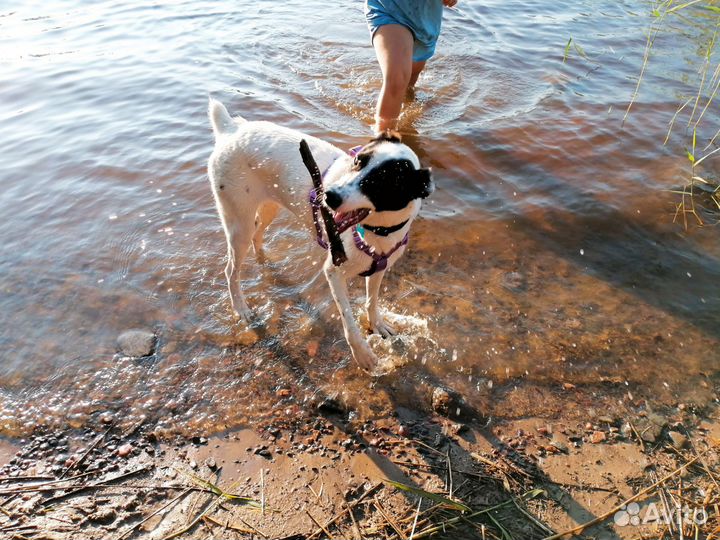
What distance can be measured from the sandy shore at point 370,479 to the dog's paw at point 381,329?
2.56 ft

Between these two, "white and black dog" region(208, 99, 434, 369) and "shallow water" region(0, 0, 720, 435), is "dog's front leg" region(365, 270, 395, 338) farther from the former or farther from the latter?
"shallow water" region(0, 0, 720, 435)

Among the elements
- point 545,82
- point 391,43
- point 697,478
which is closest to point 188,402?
point 697,478

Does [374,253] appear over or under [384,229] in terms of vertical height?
under

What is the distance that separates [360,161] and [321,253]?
2045 mm

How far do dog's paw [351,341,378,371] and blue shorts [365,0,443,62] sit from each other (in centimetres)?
348

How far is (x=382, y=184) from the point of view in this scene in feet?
8.39

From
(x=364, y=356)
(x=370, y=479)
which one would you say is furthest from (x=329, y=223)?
(x=370, y=479)

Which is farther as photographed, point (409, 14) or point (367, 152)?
point (409, 14)

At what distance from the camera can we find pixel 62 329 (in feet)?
12.4

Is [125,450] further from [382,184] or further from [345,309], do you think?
[382,184]

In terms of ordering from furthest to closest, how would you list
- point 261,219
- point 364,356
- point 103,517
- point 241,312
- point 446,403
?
point 261,219 → point 241,312 → point 364,356 → point 446,403 → point 103,517

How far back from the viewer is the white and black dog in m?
2.56

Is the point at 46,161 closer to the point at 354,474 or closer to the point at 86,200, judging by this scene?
the point at 86,200

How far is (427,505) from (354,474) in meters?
0.44
